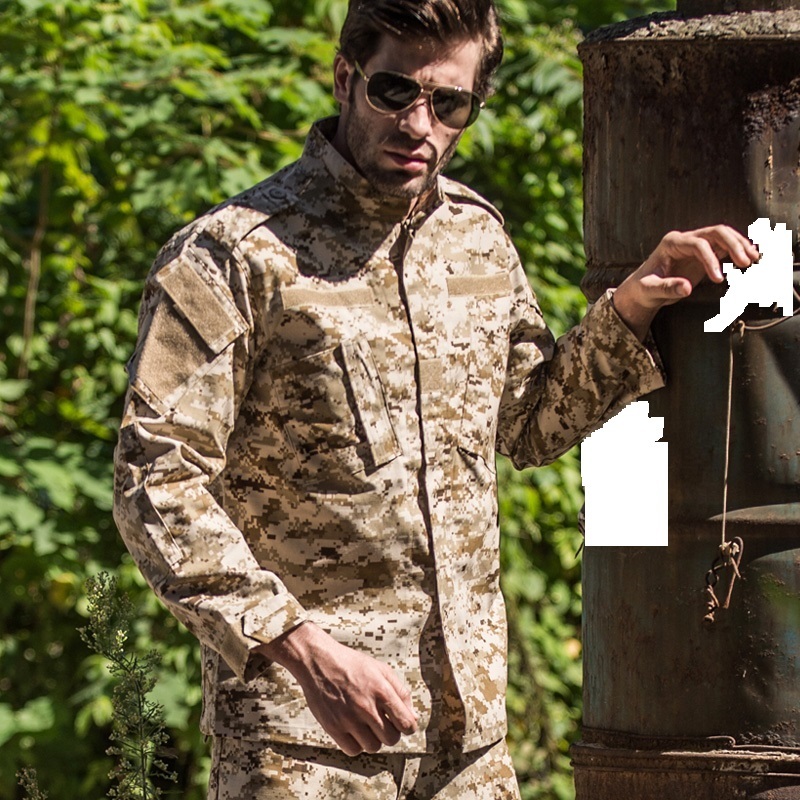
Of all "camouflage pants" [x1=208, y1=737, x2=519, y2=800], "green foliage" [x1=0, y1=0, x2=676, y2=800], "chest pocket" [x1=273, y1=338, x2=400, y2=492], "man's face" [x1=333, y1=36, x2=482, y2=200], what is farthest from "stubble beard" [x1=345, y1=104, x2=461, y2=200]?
"green foliage" [x1=0, y1=0, x2=676, y2=800]

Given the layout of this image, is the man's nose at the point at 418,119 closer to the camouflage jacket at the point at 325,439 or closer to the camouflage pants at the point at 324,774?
the camouflage jacket at the point at 325,439

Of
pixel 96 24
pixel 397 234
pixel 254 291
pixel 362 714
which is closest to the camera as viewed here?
pixel 362 714

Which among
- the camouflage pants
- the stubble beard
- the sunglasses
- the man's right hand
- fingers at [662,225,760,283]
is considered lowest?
the camouflage pants

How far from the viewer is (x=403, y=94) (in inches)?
104

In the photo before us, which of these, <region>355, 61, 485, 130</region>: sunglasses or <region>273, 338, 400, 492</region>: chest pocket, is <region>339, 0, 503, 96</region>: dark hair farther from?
<region>273, 338, 400, 492</region>: chest pocket

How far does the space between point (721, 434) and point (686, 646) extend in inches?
13.1

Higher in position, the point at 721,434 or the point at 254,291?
the point at 254,291

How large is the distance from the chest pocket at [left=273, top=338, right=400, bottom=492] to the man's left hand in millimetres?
452

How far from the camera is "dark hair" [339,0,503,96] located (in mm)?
2633

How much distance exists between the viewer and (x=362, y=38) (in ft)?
8.87

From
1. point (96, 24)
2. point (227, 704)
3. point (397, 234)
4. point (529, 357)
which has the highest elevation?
point (96, 24)

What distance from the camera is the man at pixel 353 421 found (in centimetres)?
251

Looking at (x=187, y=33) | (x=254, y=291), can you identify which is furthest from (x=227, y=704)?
(x=187, y=33)

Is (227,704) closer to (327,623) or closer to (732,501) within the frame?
(327,623)
